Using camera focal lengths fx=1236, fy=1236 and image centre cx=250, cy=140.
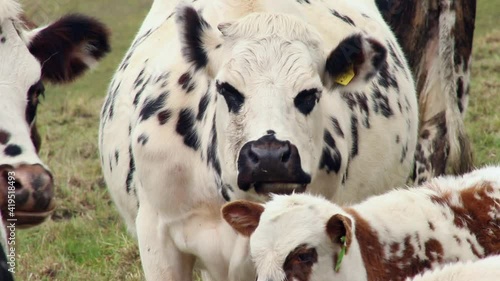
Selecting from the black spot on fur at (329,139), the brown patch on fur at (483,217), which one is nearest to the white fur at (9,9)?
the black spot on fur at (329,139)

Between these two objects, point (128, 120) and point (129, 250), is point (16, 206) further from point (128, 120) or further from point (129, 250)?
point (129, 250)

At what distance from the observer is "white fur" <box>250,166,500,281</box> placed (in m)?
5.15

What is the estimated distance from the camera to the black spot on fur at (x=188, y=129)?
20.9 feet

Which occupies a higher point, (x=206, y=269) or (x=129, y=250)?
(x=206, y=269)

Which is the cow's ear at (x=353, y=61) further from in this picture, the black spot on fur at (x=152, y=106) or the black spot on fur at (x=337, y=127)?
the black spot on fur at (x=152, y=106)

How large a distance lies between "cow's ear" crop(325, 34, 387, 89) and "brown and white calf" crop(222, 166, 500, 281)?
2.24 feet

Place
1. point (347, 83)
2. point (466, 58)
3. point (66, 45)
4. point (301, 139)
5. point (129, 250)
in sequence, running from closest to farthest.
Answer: point (301, 139) → point (347, 83) → point (66, 45) → point (129, 250) → point (466, 58)

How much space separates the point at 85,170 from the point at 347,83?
488 cm

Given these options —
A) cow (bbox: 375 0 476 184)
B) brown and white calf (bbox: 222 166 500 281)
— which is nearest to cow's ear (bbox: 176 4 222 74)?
brown and white calf (bbox: 222 166 500 281)

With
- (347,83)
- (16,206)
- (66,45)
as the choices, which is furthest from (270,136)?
(66,45)

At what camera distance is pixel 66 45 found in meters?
6.77

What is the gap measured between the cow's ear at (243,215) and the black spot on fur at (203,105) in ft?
3.18

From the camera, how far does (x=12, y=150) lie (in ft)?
18.2

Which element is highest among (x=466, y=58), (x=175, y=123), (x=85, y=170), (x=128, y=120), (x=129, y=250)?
(x=175, y=123)
